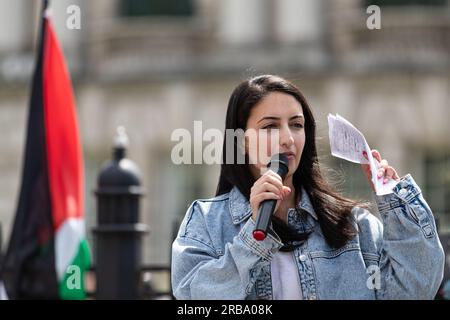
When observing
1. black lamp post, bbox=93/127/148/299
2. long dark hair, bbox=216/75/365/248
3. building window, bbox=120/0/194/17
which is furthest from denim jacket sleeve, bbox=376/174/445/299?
building window, bbox=120/0/194/17

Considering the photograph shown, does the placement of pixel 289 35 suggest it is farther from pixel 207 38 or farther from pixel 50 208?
pixel 50 208

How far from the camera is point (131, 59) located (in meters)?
15.9

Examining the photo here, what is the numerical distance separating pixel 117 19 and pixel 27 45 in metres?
1.32

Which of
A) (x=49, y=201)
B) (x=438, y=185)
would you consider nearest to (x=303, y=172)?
(x=49, y=201)

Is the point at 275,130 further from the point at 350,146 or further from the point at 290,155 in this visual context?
the point at 350,146

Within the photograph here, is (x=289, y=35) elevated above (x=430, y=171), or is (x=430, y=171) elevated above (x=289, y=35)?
(x=289, y=35)

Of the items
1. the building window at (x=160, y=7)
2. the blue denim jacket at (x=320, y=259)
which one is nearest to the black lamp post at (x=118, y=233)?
the blue denim jacket at (x=320, y=259)

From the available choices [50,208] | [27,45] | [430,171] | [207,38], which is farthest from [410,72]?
[50,208]

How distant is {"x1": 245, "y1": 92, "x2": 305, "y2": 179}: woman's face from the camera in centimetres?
314

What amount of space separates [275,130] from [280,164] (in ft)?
0.38

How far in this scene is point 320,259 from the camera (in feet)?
10.4

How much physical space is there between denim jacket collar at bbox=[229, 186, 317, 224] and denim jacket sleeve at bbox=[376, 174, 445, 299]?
195mm

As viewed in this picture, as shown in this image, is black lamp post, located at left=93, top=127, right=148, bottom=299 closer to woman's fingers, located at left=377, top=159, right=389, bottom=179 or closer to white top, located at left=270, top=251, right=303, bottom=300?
white top, located at left=270, top=251, right=303, bottom=300

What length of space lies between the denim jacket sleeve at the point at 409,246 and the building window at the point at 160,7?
12.8 meters
